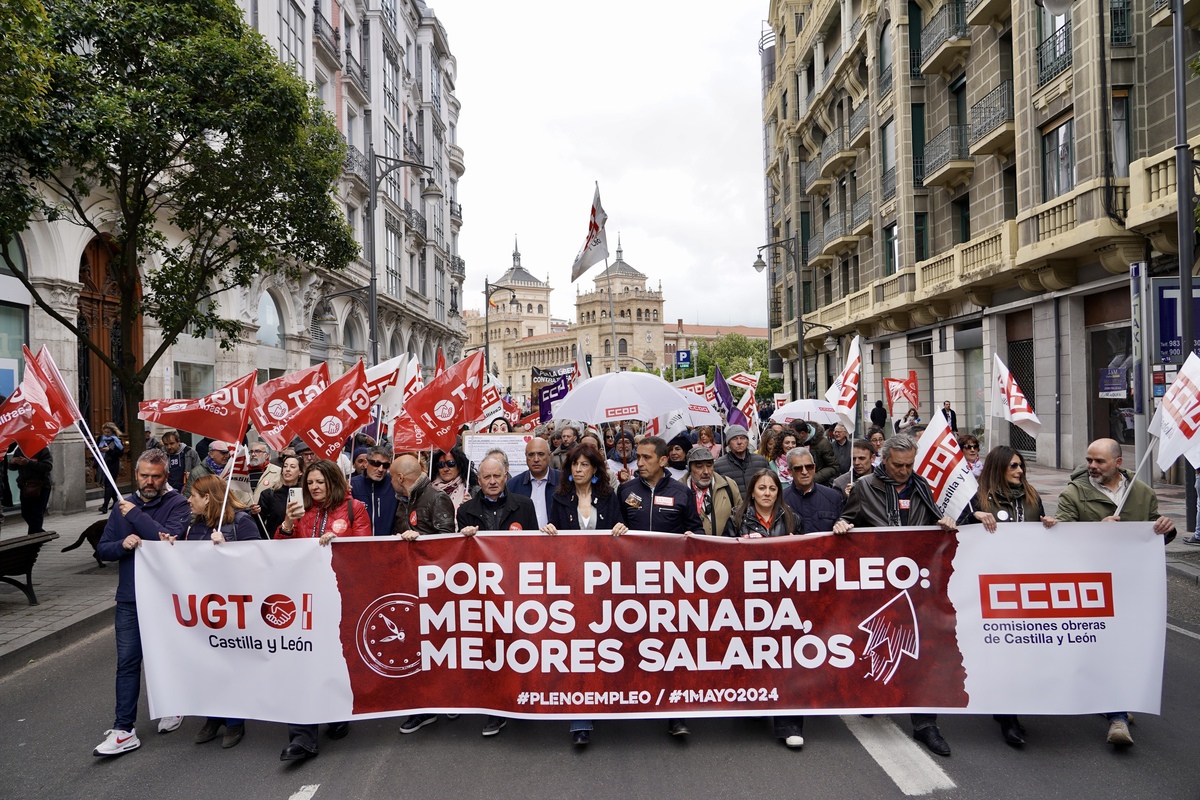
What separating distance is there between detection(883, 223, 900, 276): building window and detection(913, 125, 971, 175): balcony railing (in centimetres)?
387

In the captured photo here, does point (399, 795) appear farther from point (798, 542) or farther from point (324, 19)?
point (324, 19)

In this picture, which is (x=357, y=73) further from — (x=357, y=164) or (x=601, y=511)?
(x=601, y=511)

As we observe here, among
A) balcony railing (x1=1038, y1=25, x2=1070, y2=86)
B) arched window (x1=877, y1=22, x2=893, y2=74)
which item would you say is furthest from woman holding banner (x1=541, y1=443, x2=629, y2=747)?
arched window (x1=877, y1=22, x2=893, y2=74)

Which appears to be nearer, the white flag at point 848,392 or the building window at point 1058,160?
the white flag at point 848,392

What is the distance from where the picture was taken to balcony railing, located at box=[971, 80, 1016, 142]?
21516mm

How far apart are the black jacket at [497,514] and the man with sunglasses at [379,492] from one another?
1496 millimetres

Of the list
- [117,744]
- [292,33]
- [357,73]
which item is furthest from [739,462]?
[357,73]

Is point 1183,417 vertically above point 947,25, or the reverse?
point 947,25

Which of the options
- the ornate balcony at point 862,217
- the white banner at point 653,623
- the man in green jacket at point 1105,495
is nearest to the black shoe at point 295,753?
the white banner at point 653,623

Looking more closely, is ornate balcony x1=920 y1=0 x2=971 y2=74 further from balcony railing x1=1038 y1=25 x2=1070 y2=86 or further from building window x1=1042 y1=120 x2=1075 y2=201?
building window x1=1042 y1=120 x2=1075 y2=201

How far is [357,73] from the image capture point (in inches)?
1356

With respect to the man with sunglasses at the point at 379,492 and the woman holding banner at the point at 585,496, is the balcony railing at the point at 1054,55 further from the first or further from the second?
the man with sunglasses at the point at 379,492

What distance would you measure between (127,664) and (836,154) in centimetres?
3269

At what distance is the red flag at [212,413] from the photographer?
23.3 feet
